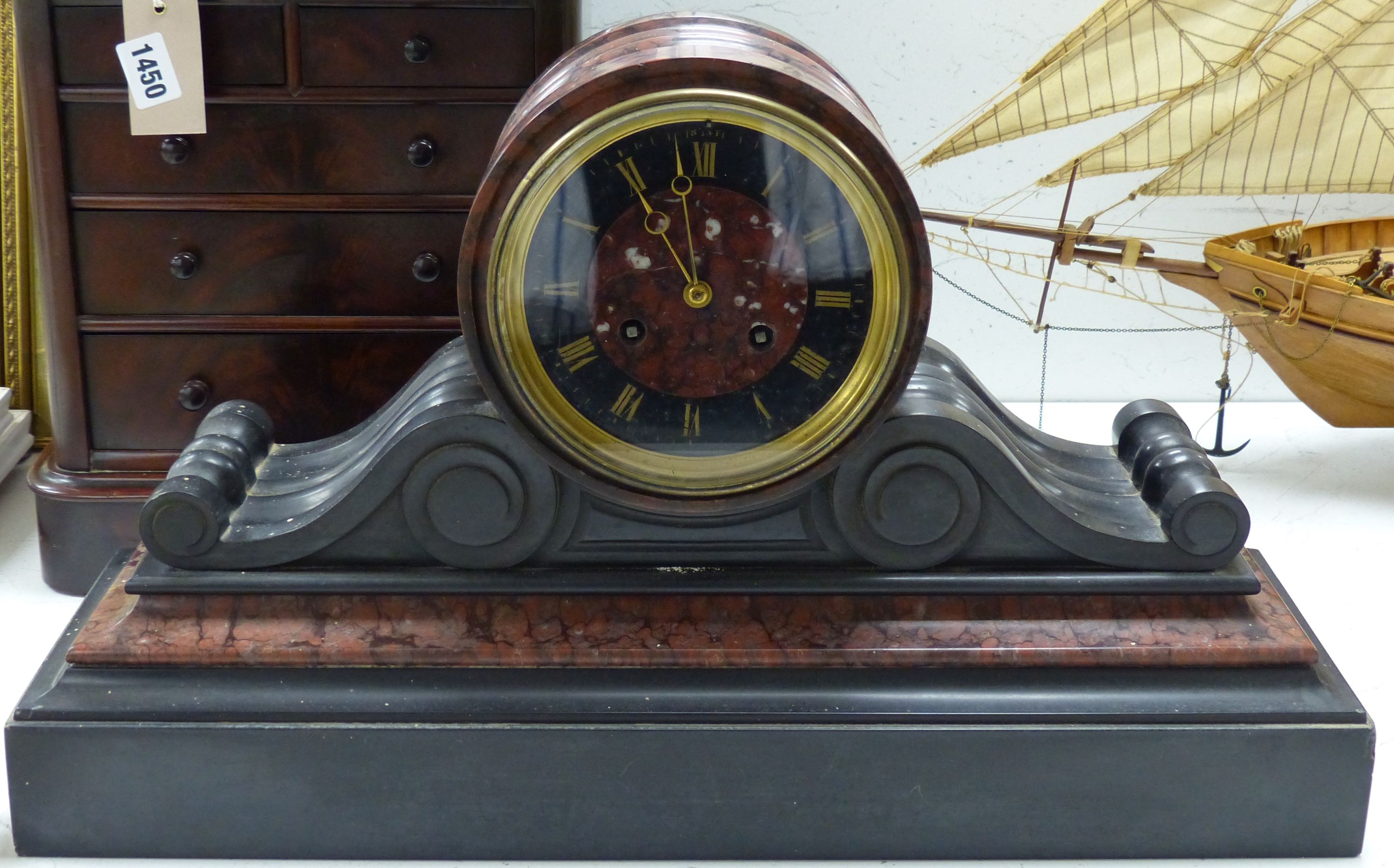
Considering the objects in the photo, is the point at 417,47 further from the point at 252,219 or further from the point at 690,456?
the point at 690,456

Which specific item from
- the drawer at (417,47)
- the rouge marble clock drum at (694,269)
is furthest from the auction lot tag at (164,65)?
the rouge marble clock drum at (694,269)

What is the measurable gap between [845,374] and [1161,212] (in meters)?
1.49

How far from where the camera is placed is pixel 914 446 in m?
1.70

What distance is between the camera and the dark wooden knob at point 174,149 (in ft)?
7.20

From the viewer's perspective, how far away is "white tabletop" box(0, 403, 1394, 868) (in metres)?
2.02

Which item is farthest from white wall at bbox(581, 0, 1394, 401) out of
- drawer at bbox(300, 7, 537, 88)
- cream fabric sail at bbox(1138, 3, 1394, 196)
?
drawer at bbox(300, 7, 537, 88)

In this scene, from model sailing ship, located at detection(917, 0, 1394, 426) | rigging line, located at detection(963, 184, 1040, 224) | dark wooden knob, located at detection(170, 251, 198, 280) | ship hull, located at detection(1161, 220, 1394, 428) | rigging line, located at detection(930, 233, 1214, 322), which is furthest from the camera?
rigging line, located at detection(963, 184, 1040, 224)

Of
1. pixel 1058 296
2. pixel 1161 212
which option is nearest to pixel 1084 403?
pixel 1058 296

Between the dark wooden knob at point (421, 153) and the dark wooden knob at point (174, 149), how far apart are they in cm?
32

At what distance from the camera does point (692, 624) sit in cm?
172

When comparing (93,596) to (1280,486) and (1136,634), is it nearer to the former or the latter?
(1136,634)

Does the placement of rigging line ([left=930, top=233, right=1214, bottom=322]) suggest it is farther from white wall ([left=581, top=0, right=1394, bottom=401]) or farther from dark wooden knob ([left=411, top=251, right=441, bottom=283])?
dark wooden knob ([left=411, top=251, right=441, bottom=283])

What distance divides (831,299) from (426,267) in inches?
33.5

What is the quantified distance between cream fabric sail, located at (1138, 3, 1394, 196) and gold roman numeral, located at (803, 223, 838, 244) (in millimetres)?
1160
